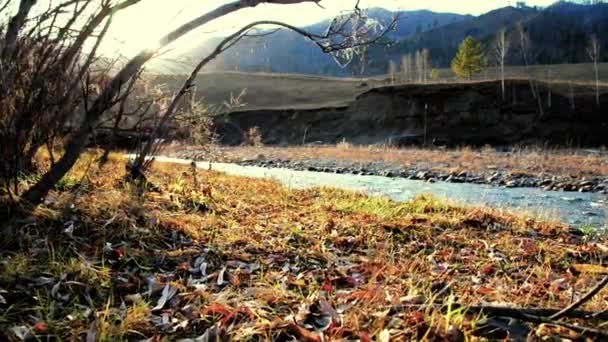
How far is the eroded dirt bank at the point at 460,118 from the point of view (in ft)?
128

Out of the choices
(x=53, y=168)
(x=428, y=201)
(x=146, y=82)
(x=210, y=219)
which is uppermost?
(x=146, y=82)

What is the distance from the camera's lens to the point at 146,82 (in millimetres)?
7434

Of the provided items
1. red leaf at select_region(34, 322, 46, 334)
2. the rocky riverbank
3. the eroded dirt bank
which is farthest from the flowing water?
the eroded dirt bank

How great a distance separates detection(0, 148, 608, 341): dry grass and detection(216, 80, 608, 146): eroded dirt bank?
33.8m

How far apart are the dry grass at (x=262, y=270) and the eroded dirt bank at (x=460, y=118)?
33760mm

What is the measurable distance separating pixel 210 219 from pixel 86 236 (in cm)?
137

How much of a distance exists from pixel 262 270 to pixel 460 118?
39.6m

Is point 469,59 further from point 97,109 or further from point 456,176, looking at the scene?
point 97,109

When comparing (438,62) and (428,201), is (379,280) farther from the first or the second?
(438,62)

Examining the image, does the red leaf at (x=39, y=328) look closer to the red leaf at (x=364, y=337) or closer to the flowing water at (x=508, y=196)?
the red leaf at (x=364, y=337)

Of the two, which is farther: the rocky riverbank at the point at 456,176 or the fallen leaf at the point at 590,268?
the rocky riverbank at the point at 456,176

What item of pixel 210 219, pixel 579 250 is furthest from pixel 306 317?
pixel 579 250

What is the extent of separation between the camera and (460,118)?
40.8m

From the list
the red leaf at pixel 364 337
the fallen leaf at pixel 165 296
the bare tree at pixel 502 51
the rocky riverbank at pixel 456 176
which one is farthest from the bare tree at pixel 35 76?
the bare tree at pixel 502 51
